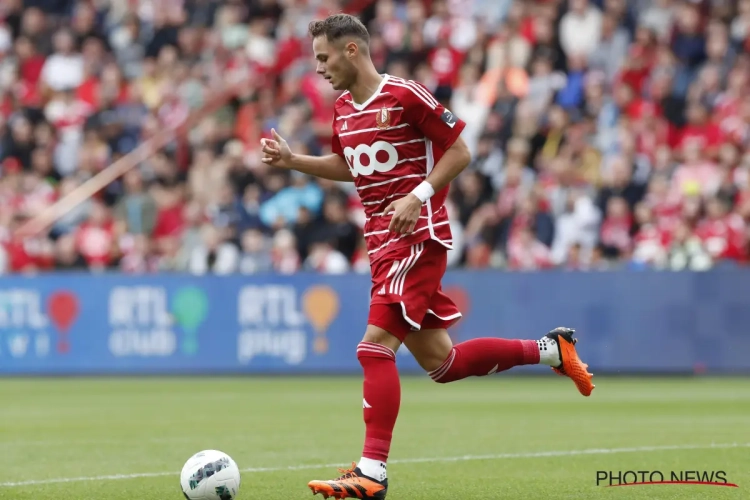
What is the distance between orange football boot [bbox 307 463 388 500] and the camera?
632 cm

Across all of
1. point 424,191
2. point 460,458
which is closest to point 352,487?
point 424,191

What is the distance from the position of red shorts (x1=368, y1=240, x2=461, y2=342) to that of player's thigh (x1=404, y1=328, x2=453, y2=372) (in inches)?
8.6

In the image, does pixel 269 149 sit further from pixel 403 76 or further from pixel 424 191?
pixel 403 76

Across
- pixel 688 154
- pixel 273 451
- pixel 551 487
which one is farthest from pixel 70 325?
pixel 551 487

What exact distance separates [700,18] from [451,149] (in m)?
13.3

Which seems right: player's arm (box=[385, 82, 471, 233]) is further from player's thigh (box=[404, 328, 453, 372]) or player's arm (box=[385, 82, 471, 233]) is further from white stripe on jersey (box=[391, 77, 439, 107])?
player's thigh (box=[404, 328, 453, 372])

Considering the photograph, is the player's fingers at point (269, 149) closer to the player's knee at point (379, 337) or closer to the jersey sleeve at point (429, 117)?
the jersey sleeve at point (429, 117)

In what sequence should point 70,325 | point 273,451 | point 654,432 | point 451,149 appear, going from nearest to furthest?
1. point 451,149
2. point 273,451
3. point 654,432
4. point 70,325

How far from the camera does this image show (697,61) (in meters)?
18.9

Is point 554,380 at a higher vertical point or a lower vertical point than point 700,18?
lower

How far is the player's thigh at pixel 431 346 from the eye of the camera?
725 cm

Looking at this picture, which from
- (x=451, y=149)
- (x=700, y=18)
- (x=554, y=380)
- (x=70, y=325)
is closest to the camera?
(x=451, y=149)

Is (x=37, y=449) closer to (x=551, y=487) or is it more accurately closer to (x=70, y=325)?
(x=551, y=487)

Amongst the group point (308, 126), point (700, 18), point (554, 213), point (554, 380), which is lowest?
point (554, 380)
